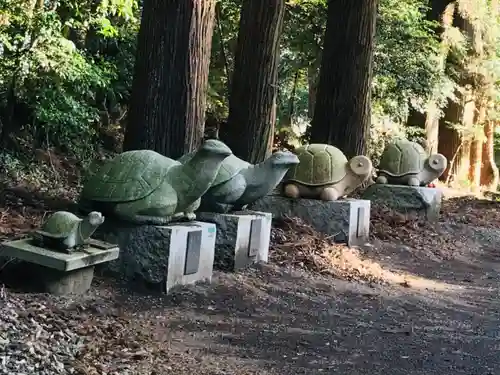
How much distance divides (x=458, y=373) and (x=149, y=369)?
192cm

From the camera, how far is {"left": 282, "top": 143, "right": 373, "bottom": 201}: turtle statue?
831 centimetres

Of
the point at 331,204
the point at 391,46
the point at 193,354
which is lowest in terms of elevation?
the point at 193,354

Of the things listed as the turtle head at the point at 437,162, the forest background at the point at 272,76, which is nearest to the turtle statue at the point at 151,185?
the forest background at the point at 272,76

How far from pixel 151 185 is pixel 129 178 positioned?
0.63 ft

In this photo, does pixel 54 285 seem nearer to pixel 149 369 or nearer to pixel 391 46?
pixel 149 369

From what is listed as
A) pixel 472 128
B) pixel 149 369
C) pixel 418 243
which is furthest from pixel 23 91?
pixel 472 128

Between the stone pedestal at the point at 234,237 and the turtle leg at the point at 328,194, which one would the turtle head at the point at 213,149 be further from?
the turtle leg at the point at 328,194

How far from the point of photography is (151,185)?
18.0ft

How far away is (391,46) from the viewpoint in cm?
1304

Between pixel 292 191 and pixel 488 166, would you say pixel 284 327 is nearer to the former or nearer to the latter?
pixel 292 191

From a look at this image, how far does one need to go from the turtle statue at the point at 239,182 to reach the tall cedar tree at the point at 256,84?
7.16ft

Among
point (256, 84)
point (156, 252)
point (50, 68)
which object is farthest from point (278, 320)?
point (50, 68)

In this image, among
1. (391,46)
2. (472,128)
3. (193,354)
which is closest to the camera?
(193,354)

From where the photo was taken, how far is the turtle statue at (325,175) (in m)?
8.31
